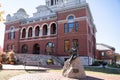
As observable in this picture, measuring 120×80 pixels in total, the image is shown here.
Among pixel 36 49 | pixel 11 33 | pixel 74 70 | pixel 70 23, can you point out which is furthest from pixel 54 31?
pixel 74 70

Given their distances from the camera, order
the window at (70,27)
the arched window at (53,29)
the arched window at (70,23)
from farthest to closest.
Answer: the arched window at (53,29), the arched window at (70,23), the window at (70,27)

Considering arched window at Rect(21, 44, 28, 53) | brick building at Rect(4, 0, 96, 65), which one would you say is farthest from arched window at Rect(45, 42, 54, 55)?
arched window at Rect(21, 44, 28, 53)

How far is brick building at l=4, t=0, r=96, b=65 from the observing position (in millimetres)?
29228

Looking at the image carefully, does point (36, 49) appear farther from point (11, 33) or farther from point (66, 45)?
point (11, 33)

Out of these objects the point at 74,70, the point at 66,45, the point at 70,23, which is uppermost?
the point at 70,23

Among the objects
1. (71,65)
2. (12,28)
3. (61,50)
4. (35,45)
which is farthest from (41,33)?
(71,65)

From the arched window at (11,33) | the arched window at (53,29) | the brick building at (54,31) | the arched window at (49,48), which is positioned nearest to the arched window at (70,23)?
the brick building at (54,31)

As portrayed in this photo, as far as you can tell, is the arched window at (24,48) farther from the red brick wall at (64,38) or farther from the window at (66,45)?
the window at (66,45)

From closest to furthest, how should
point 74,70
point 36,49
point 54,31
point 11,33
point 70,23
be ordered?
point 74,70
point 70,23
point 54,31
point 36,49
point 11,33

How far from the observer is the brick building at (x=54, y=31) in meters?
29.2

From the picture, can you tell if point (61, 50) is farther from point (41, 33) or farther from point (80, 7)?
point (80, 7)

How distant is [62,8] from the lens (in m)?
31.6

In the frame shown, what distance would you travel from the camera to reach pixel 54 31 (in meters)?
34.7

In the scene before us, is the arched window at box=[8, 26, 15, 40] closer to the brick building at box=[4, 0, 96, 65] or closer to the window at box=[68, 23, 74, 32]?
the brick building at box=[4, 0, 96, 65]
